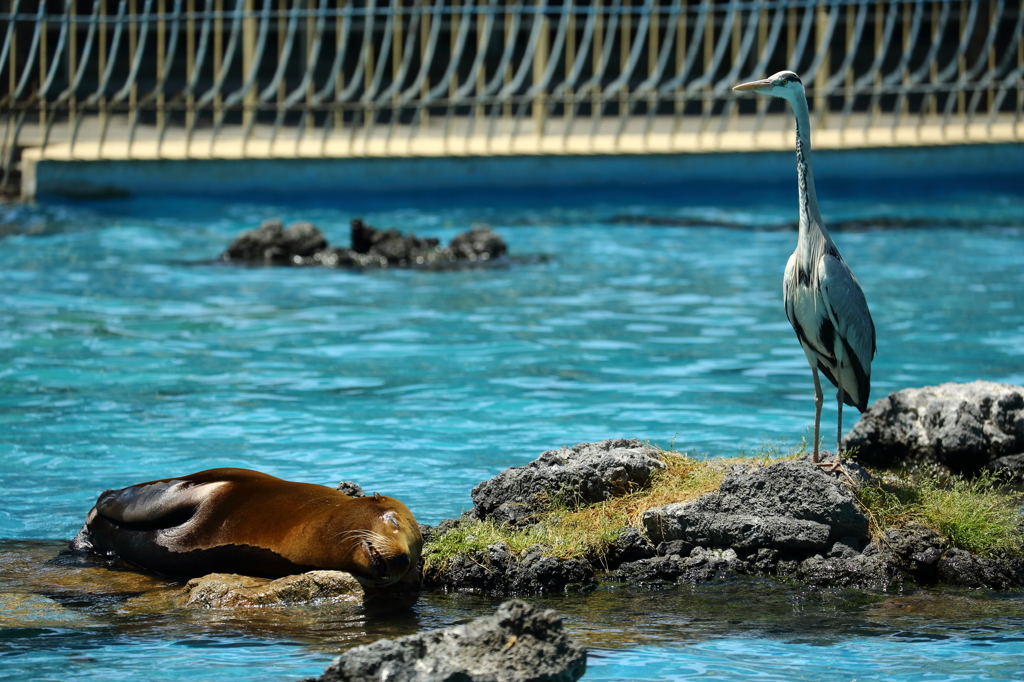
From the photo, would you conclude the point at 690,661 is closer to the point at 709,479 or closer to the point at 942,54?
the point at 709,479

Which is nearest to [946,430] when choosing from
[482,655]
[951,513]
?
[951,513]

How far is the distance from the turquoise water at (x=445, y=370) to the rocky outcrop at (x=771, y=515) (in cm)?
43

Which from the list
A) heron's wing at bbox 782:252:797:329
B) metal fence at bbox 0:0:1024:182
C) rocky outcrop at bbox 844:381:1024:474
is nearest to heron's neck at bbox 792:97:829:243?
heron's wing at bbox 782:252:797:329

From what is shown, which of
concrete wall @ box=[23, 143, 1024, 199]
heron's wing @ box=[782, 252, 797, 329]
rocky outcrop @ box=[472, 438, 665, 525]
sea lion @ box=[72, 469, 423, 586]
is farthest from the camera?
concrete wall @ box=[23, 143, 1024, 199]

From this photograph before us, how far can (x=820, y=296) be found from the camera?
558cm

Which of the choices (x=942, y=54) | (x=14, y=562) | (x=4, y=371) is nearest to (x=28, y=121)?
(x=4, y=371)

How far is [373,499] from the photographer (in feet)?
17.8

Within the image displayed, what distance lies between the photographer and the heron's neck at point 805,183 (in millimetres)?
5603

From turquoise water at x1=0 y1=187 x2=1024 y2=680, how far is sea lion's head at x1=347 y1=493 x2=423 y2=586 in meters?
0.19

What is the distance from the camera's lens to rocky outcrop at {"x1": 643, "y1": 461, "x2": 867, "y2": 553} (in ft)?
18.0

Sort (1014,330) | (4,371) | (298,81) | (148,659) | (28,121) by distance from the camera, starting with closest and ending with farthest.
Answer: (148,659) < (4,371) < (1014,330) < (28,121) < (298,81)

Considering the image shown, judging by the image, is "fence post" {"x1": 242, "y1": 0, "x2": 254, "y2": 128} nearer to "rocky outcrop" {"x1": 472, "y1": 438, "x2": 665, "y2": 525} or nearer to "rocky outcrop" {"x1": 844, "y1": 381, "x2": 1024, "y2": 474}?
"rocky outcrop" {"x1": 844, "y1": 381, "x2": 1024, "y2": 474}

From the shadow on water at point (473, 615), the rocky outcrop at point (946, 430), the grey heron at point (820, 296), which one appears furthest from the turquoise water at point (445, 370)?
the grey heron at point (820, 296)

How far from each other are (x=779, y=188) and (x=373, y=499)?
1410cm
